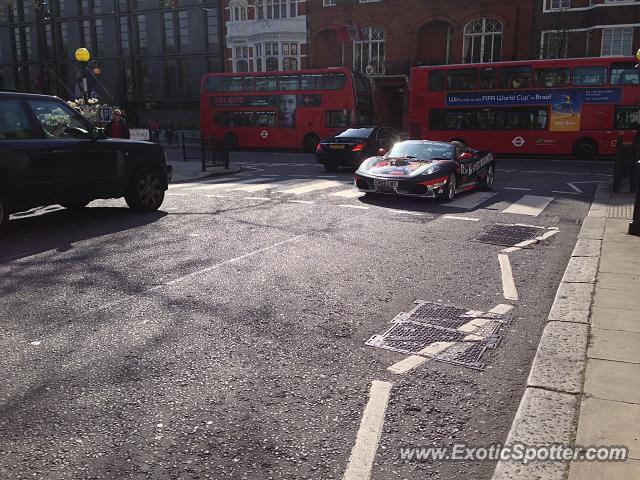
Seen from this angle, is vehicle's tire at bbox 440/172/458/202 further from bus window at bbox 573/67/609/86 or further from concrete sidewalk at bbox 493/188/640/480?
bus window at bbox 573/67/609/86

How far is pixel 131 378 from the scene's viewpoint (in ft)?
11.5

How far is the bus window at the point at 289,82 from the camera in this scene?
90.9 ft

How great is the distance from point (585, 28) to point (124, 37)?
38.5 m

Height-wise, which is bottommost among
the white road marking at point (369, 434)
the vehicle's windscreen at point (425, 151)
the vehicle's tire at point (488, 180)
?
the white road marking at point (369, 434)

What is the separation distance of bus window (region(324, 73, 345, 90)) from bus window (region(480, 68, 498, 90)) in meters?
6.28

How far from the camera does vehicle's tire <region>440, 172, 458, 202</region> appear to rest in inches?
443

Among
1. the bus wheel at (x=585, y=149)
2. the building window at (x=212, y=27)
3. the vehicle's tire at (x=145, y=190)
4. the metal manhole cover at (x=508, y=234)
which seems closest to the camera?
the metal manhole cover at (x=508, y=234)

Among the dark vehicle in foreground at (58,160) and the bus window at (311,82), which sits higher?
the bus window at (311,82)

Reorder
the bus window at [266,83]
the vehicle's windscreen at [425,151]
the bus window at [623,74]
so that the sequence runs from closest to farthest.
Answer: the vehicle's windscreen at [425,151]
the bus window at [623,74]
the bus window at [266,83]

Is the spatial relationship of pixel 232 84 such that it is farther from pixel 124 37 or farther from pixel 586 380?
pixel 586 380

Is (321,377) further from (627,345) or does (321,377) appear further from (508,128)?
(508,128)

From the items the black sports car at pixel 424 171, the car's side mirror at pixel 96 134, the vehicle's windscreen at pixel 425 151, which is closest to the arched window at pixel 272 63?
the black sports car at pixel 424 171

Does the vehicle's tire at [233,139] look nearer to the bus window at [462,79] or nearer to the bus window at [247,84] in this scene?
the bus window at [247,84]

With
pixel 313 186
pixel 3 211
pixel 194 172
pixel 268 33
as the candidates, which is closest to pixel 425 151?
pixel 313 186
